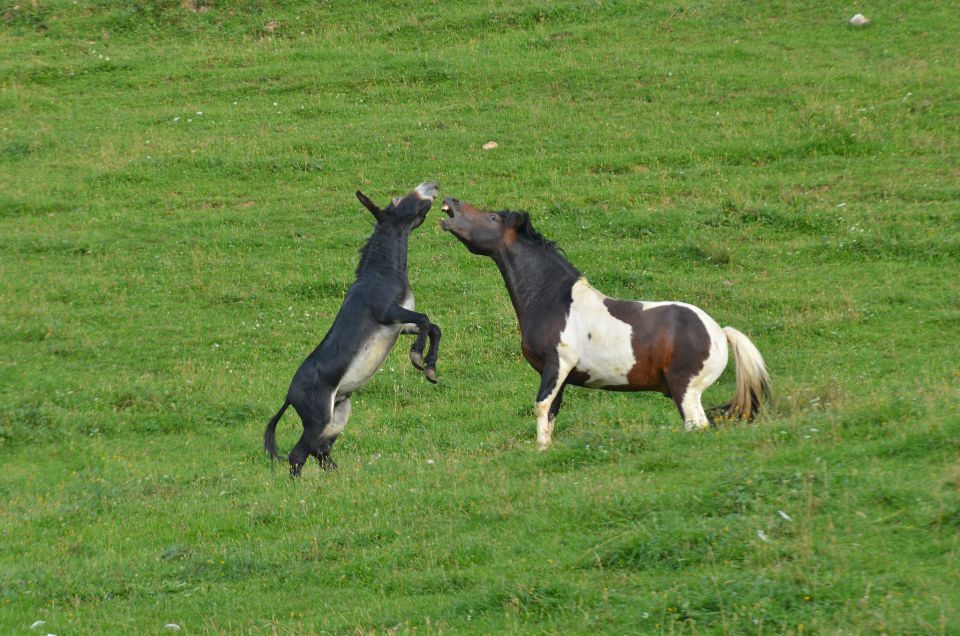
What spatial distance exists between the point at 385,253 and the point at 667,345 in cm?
383

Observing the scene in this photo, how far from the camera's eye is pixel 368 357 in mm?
13875

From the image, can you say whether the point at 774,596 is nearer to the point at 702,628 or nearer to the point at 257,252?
the point at 702,628

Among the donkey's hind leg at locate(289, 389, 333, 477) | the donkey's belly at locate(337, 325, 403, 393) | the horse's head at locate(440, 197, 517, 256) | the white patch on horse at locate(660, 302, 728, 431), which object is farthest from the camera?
the donkey's belly at locate(337, 325, 403, 393)

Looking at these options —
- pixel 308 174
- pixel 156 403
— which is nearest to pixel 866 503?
pixel 156 403

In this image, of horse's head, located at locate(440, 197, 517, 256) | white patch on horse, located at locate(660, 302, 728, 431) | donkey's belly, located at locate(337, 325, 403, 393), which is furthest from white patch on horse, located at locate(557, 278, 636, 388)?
donkey's belly, located at locate(337, 325, 403, 393)

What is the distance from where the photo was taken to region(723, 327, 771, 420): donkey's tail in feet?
41.3

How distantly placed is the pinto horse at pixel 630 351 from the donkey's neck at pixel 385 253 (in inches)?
81.6

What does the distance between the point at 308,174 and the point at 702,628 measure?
20.6 metres

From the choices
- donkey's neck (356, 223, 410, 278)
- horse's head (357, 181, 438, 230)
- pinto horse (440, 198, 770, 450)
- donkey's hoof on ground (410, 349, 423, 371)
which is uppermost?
horse's head (357, 181, 438, 230)

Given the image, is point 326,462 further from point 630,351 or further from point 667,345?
point 667,345

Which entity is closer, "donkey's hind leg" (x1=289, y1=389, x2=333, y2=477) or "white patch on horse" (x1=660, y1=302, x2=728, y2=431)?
"white patch on horse" (x1=660, y1=302, x2=728, y2=431)

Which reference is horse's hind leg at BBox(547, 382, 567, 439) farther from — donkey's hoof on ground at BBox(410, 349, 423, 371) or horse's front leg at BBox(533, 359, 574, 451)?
donkey's hoof on ground at BBox(410, 349, 423, 371)

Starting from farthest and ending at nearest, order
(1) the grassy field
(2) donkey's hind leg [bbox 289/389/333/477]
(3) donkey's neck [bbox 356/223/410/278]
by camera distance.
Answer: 1. (3) donkey's neck [bbox 356/223/410/278]
2. (2) donkey's hind leg [bbox 289/389/333/477]
3. (1) the grassy field

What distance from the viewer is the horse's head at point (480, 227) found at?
13.4 metres
